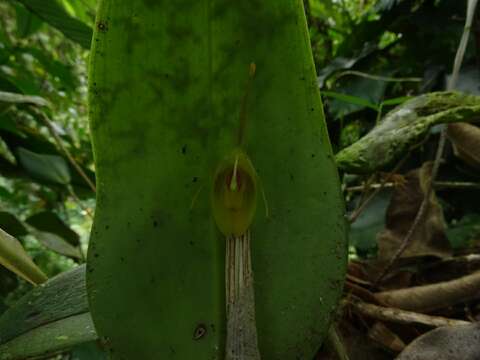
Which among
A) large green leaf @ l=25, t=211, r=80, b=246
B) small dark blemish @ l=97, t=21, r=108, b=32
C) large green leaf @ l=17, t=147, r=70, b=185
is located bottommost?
large green leaf @ l=25, t=211, r=80, b=246

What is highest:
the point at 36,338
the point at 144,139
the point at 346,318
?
the point at 144,139

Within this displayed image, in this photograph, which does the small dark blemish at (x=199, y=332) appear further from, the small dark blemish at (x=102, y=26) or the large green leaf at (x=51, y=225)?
the large green leaf at (x=51, y=225)

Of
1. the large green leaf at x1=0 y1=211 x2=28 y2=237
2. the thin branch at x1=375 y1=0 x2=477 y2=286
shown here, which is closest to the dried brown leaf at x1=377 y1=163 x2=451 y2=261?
the thin branch at x1=375 y1=0 x2=477 y2=286

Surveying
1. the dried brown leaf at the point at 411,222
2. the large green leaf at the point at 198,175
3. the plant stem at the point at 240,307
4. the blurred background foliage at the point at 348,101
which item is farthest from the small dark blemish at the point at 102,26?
the dried brown leaf at the point at 411,222

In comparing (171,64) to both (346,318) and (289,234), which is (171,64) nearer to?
(289,234)

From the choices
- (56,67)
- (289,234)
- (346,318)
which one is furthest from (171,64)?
(56,67)

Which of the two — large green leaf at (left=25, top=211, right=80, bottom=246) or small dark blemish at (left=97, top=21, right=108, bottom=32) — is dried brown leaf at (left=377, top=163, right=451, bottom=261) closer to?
small dark blemish at (left=97, top=21, right=108, bottom=32)
